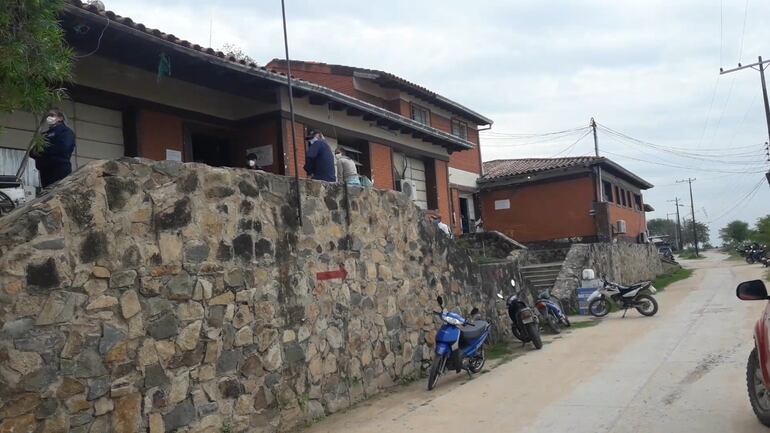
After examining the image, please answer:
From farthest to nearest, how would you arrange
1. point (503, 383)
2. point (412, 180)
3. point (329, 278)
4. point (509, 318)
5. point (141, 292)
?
point (412, 180) < point (509, 318) < point (503, 383) < point (329, 278) < point (141, 292)

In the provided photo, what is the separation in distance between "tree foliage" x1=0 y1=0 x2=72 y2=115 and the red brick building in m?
22.8

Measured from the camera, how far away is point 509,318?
12062 millimetres

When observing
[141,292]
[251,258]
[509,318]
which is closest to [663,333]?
[509,318]

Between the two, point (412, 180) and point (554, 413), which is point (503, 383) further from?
point (412, 180)

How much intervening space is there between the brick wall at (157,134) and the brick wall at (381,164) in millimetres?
5448

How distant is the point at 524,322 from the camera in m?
10.6

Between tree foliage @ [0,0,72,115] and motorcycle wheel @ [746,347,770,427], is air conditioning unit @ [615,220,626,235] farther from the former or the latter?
tree foliage @ [0,0,72,115]

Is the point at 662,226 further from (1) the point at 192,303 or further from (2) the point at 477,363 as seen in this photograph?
(1) the point at 192,303

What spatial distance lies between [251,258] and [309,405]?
1.77 metres

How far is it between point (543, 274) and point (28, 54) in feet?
57.2

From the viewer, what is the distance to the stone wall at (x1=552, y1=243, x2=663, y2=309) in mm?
17219

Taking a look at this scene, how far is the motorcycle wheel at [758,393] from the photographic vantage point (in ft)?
17.1

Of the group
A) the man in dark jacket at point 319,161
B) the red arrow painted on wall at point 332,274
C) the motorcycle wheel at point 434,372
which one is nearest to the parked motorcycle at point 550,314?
the motorcycle wheel at point 434,372

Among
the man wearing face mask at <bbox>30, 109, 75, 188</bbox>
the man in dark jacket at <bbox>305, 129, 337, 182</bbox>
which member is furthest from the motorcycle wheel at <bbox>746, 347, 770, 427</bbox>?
the man wearing face mask at <bbox>30, 109, 75, 188</bbox>
